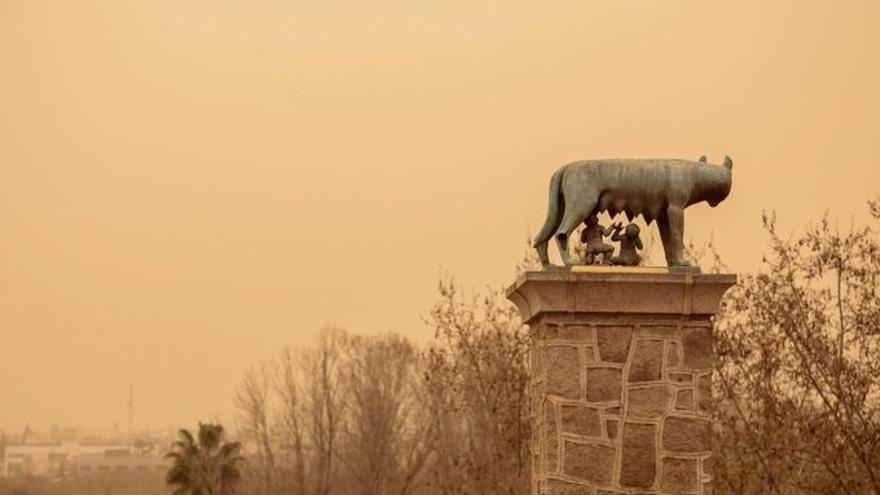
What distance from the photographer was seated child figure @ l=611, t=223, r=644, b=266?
6.62 m

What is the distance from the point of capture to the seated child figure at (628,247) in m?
6.62

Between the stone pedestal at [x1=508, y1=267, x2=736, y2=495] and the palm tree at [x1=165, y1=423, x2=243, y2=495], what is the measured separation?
29.2 meters

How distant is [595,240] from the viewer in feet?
21.9

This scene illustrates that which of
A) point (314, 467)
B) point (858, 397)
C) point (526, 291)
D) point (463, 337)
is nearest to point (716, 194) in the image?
point (526, 291)

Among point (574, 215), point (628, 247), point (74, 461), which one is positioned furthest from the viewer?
point (74, 461)

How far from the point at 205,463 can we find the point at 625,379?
2988cm

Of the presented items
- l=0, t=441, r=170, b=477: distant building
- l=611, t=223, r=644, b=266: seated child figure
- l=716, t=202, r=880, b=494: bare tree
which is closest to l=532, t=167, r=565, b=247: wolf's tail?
l=611, t=223, r=644, b=266: seated child figure

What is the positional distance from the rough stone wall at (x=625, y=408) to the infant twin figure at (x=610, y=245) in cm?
34

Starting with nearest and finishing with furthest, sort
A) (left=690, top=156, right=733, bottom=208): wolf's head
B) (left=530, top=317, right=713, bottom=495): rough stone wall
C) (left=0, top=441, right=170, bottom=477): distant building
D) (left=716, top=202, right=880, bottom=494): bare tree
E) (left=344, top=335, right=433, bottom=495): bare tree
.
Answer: (left=530, top=317, right=713, bottom=495): rough stone wall, (left=690, top=156, right=733, bottom=208): wolf's head, (left=716, top=202, right=880, bottom=494): bare tree, (left=344, top=335, right=433, bottom=495): bare tree, (left=0, top=441, right=170, bottom=477): distant building

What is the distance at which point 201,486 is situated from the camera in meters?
35.1

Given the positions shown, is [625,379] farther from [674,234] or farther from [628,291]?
[674,234]

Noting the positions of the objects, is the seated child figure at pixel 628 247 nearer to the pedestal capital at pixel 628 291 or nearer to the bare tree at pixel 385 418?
the pedestal capital at pixel 628 291

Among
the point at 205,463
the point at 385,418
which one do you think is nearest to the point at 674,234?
the point at 385,418

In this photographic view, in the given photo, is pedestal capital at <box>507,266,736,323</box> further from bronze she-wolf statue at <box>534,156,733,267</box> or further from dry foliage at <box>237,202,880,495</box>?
dry foliage at <box>237,202,880,495</box>
